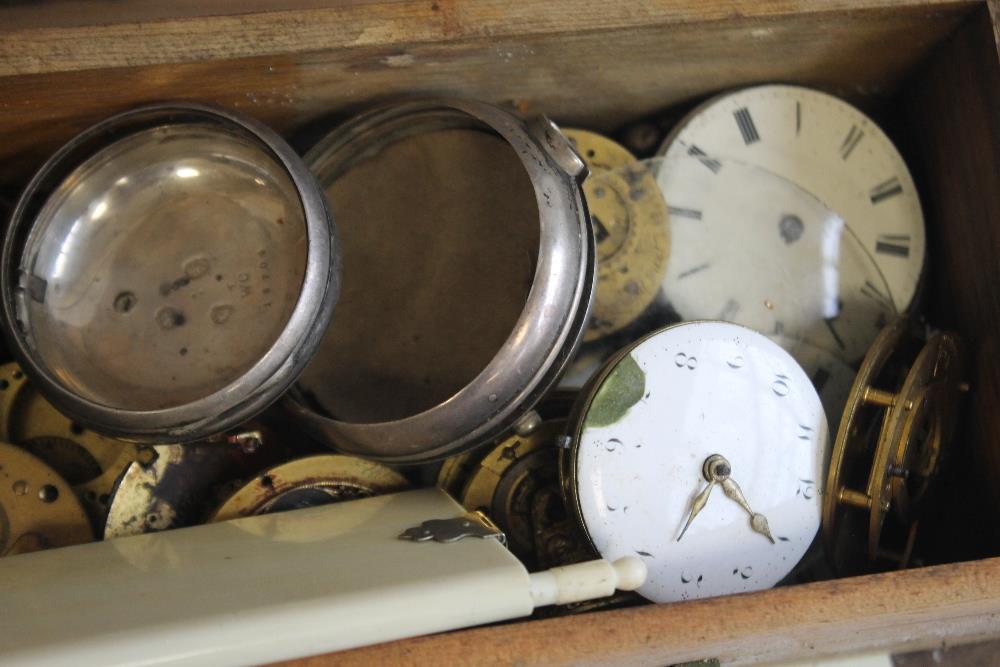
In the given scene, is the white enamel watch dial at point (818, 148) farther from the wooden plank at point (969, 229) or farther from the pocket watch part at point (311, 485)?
the pocket watch part at point (311, 485)

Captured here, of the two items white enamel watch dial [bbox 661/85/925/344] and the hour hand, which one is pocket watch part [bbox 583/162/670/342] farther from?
the hour hand

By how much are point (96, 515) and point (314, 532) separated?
0.85 ft

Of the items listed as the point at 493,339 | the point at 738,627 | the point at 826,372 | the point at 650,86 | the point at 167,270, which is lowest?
the point at 738,627

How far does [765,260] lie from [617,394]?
0.98 ft

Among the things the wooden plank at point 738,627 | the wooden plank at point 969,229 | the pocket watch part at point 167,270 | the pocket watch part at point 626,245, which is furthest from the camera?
the pocket watch part at point 626,245

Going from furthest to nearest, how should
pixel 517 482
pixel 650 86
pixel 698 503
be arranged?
pixel 650 86, pixel 517 482, pixel 698 503

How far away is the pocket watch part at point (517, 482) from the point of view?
3.18ft

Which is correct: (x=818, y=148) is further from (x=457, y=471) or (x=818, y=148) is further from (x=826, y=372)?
(x=457, y=471)

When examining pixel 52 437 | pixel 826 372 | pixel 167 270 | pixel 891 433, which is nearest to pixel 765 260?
pixel 826 372

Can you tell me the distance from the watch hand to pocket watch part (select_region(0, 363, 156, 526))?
593 millimetres

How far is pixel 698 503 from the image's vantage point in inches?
34.3

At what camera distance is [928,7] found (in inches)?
37.5

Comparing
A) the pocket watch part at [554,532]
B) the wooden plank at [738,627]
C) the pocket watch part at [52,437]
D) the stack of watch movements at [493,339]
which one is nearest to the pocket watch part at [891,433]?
the stack of watch movements at [493,339]

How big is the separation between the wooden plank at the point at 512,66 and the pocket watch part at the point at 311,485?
0.37 m
